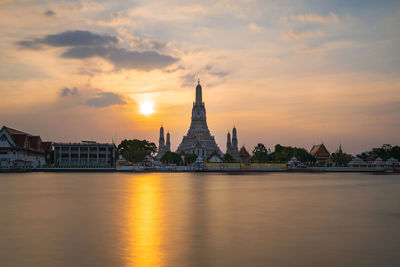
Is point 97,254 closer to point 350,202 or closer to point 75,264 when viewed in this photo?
point 75,264

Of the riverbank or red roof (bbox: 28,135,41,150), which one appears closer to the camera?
the riverbank

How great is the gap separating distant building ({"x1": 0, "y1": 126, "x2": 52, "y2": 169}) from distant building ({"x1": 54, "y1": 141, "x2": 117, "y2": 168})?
6.76 meters

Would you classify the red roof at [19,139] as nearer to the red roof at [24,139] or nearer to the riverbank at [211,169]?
the red roof at [24,139]

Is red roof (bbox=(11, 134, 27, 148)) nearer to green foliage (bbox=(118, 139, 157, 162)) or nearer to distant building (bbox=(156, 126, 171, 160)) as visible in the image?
green foliage (bbox=(118, 139, 157, 162))

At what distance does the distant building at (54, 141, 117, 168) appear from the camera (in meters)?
122

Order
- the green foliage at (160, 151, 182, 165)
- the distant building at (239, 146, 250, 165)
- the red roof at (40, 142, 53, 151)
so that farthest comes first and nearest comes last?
the distant building at (239, 146, 250, 165) → the green foliage at (160, 151, 182, 165) → the red roof at (40, 142, 53, 151)

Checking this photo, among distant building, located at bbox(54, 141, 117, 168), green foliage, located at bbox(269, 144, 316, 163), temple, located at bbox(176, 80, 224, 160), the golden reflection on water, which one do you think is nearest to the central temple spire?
temple, located at bbox(176, 80, 224, 160)

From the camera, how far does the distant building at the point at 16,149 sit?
10488 centimetres

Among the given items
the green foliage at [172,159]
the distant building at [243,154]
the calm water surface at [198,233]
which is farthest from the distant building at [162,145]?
the calm water surface at [198,233]

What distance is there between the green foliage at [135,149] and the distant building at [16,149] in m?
25.7

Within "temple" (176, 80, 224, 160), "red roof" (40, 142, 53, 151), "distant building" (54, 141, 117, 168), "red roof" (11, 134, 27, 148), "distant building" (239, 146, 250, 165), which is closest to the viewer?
"red roof" (11, 134, 27, 148)

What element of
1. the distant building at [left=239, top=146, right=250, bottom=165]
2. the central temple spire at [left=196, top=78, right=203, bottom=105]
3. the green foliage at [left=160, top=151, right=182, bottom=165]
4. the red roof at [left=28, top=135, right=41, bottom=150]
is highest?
the central temple spire at [left=196, top=78, right=203, bottom=105]

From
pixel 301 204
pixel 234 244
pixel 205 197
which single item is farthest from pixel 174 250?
pixel 205 197

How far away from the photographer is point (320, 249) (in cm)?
1719
